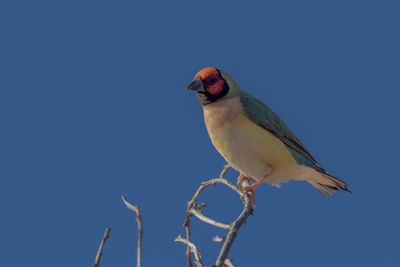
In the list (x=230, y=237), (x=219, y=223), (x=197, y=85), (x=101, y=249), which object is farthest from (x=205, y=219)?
(x=197, y=85)

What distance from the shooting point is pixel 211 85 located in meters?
5.62

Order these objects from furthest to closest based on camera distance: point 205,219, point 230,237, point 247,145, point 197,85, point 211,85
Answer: point 211,85
point 197,85
point 247,145
point 205,219
point 230,237

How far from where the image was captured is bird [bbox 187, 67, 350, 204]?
5.21 m

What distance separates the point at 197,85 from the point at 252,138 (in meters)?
0.83

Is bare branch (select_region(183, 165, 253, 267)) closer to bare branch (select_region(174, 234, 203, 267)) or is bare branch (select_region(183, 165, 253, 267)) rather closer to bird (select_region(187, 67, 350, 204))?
bare branch (select_region(174, 234, 203, 267))

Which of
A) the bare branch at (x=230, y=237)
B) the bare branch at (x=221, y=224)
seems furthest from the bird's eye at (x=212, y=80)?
the bare branch at (x=230, y=237)

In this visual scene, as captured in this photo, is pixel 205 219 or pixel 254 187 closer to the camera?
pixel 205 219

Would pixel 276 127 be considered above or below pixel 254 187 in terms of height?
above

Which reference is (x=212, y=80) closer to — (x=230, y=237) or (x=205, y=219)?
(x=205, y=219)

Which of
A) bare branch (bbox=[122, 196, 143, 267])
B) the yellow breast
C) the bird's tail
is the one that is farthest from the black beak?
bare branch (bbox=[122, 196, 143, 267])

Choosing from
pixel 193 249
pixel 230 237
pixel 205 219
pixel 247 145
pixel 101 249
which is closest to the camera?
pixel 101 249

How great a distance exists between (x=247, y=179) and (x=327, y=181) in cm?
87

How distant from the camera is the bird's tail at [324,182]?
5.49 m

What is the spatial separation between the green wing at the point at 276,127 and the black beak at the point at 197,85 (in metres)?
0.45
